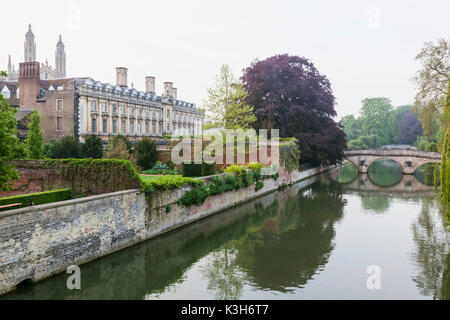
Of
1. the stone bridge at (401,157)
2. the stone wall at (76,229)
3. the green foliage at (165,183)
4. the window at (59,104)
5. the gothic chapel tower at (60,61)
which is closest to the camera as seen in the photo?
the stone wall at (76,229)

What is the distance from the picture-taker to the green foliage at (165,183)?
12581 millimetres

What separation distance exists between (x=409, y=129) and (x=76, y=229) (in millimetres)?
78970

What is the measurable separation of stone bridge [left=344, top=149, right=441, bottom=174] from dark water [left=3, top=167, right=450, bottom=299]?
74.8ft

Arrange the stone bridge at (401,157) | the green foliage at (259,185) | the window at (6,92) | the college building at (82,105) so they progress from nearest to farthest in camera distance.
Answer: the green foliage at (259,185) < the college building at (82,105) < the window at (6,92) < the stone bridge at (401,157)

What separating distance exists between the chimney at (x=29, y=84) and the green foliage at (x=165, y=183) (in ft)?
90.9

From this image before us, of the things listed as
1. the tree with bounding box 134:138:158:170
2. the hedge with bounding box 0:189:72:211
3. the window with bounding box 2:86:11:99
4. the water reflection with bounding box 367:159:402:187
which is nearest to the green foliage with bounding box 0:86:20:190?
the hedge with bounding box 0:189:72:211

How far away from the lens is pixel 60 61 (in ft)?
243

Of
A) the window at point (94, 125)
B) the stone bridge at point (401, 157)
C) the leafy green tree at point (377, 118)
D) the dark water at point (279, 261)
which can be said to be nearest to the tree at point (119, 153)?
the dark water at point (279, 261)

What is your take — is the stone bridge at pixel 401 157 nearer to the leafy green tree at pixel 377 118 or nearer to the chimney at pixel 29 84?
the chimney at pixel 29 84

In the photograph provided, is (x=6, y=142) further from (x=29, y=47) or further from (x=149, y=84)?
(x=29, y=47)

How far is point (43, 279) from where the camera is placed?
8.76m

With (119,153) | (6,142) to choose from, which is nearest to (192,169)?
(119,153)

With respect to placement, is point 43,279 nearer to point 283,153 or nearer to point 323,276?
point 323,276
